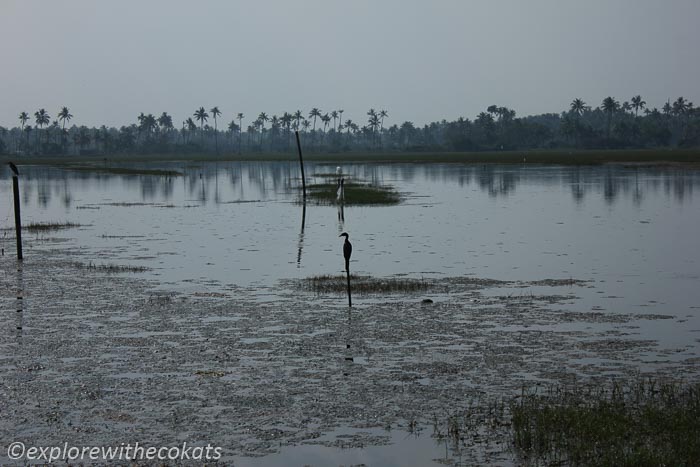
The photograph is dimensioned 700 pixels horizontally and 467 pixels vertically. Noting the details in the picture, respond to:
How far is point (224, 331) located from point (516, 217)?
3443cm

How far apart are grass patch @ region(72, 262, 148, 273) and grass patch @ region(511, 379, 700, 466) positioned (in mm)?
19748

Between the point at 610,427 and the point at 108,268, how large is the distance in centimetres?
2226

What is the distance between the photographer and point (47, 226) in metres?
47.3

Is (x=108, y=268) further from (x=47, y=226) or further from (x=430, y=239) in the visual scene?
(x=47, y=226)

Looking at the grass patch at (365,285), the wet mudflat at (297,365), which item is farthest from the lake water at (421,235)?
the wet mudflat at (297,365)

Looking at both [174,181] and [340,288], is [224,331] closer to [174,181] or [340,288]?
[340,288]

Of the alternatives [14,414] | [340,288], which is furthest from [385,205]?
[14,414]

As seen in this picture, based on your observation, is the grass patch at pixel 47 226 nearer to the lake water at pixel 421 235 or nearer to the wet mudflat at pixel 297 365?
the lake water at pixel 421 235

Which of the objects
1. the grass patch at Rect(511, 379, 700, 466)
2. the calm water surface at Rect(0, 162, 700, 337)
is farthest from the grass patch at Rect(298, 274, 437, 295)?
the grass patch at Rect(511, 379, 700, 466)

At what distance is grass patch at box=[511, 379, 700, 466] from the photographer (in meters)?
11.1

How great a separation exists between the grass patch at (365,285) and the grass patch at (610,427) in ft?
37.4

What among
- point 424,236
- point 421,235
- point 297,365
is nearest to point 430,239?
point 424,236

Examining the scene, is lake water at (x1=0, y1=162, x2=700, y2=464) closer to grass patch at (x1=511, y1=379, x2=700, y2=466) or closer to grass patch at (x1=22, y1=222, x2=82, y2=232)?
grass patch at (x1=22, y1=222, x2=82, y2=232)

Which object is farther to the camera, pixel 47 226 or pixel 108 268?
pixel 47 226
